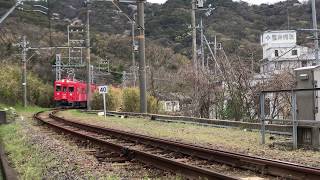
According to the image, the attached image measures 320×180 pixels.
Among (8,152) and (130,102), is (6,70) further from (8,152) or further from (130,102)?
(8,152)

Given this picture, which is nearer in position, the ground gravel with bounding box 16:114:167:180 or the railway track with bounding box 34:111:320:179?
the railway track with bounding box 34:111:320:179

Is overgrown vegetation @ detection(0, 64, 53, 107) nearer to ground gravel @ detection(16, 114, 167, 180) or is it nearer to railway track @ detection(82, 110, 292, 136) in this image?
railway track @ detection(82, 110, 292, 136)

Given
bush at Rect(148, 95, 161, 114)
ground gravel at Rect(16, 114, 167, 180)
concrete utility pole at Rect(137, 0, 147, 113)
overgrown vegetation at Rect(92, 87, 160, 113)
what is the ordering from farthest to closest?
overgrown vegetation at Rect(92, 87, 160, 113)
bush at Rect(148, 95, 161, 114)
concrete utility pole at Rect(137, 0, 147, 113)
ground gravel at Rect(16, 114, 167, 180)

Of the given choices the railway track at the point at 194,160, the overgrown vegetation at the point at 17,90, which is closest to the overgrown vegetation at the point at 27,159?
the railway track at the point at 194,160

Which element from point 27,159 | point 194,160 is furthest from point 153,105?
point 194,160

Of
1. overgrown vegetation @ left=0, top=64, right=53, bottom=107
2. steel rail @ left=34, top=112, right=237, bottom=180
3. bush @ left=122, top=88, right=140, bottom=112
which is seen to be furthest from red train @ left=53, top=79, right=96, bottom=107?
steel rail @ left=34, top=112, right=237, bottom=180

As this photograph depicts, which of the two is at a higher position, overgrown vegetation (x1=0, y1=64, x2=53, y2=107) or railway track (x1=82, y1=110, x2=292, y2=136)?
overgrown vegetation (x1=0, y1=64, x2=53, y2=107)

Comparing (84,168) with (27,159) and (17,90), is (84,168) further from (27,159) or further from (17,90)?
(17,90)

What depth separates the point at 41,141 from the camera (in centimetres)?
1683

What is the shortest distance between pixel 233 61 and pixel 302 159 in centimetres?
1886

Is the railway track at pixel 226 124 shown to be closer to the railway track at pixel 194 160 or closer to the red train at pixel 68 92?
the railway track at pixel 194 160

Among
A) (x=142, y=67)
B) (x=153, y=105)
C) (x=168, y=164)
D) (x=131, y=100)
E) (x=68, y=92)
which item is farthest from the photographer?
(x=68, y=92)

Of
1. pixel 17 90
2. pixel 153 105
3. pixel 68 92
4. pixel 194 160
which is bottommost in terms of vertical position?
pixel 194 160

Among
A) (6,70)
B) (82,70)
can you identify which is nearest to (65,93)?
(6,70)
